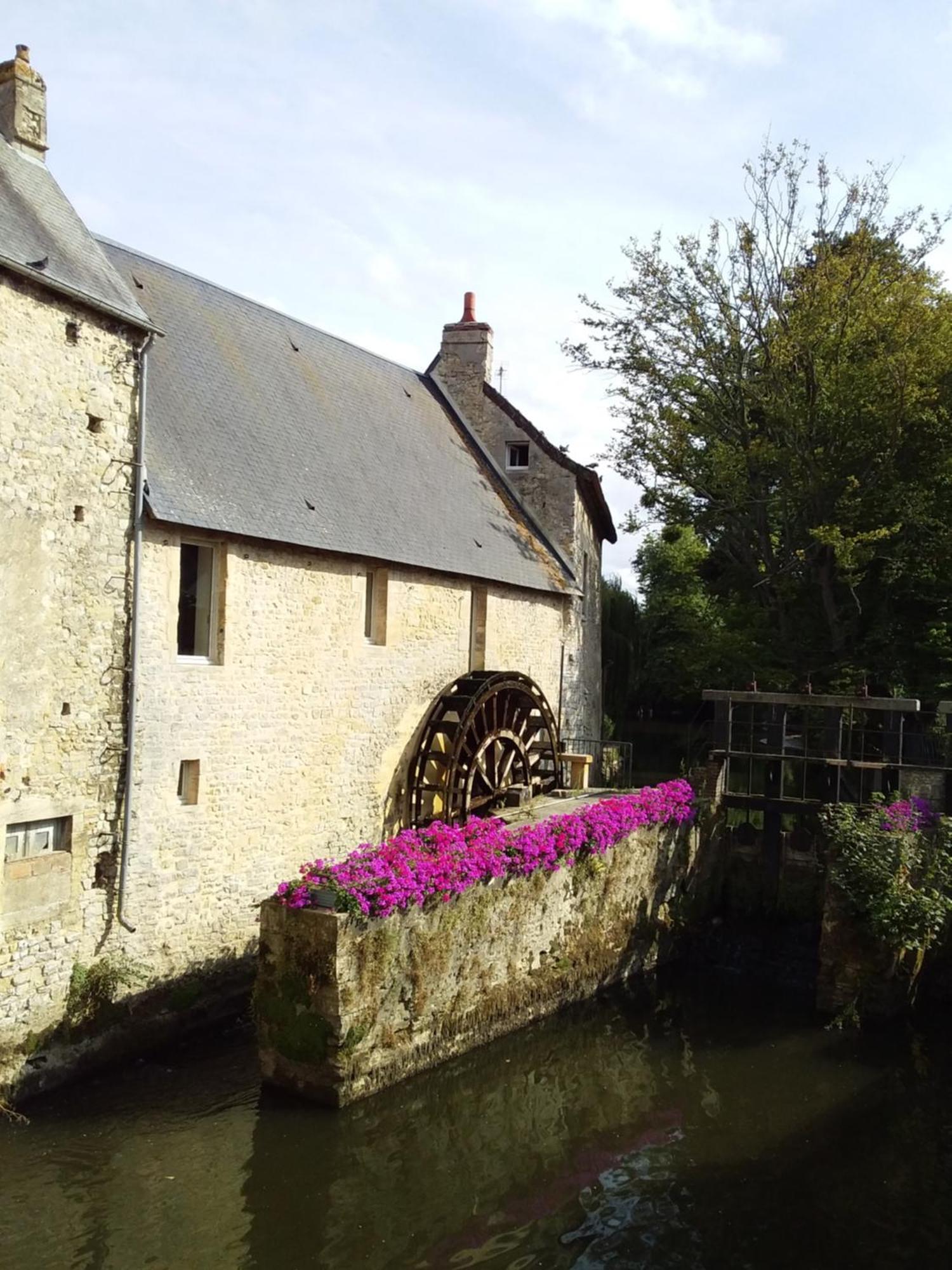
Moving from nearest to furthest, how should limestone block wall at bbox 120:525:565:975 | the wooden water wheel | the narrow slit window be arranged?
limestone block wall at bbox 120:525:565:975 < the narrow slit window < the wooden water wheel

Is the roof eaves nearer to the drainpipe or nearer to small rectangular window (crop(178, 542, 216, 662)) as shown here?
the drainpipe

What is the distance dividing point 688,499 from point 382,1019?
12.2 metres

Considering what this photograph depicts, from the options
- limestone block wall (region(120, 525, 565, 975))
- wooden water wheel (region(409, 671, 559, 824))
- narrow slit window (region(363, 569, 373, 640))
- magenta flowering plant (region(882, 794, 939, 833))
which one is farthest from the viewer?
wooden water wheel (region(409, 671, 559, 824))

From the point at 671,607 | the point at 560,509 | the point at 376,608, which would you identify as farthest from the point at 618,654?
the point at 376,608

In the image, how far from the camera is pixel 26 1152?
23.5 feet

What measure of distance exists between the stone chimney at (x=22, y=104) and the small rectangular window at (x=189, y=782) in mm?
5874

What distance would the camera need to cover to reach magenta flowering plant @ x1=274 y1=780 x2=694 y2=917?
26.6ft

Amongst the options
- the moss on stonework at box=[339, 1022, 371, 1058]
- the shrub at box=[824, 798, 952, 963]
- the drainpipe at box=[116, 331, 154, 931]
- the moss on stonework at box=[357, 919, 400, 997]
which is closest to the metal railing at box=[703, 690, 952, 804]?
the shrub at box=[824, 798, 952, 963]

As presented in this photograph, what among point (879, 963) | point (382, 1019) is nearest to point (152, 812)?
point (382, 1019)

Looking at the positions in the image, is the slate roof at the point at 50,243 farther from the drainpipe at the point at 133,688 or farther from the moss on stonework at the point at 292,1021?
the moss on stonework at the point at 292,1021

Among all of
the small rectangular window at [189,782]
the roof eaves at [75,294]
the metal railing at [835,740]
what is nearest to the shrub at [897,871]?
the metal railing at [835,740]

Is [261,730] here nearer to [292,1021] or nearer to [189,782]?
[189,782]

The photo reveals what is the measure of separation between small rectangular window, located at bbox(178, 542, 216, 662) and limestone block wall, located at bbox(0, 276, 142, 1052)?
1.09 meters

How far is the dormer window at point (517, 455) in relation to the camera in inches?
709
